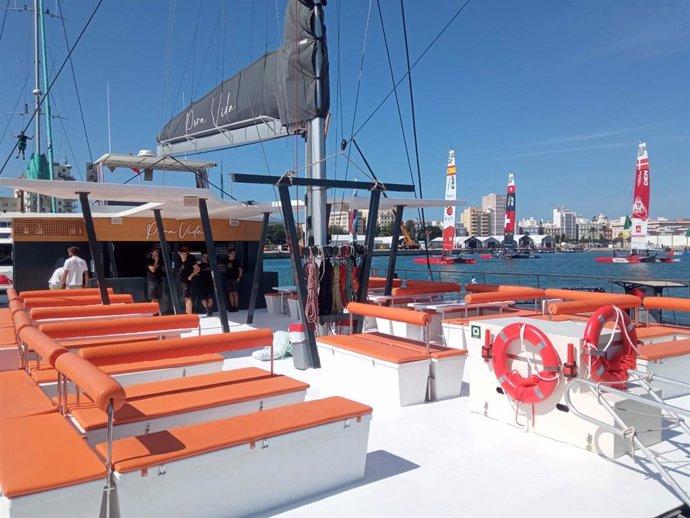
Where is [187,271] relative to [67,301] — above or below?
above

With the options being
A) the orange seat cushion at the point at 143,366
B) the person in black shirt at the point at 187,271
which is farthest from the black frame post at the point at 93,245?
the orange seat cushion at the point at 143,366

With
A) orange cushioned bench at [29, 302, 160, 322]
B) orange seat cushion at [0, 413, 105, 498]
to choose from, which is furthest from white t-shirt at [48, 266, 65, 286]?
orange seat cushion at [0, 413, 105, 498]

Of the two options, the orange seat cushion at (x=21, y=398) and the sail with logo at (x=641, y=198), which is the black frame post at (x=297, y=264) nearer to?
the orange seat cushion at (x=21, y=398)

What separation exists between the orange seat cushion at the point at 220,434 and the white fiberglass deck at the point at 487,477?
0.32 metres

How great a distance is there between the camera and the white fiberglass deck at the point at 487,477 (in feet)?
10.6

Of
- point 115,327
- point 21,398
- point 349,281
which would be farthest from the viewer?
point 349,281

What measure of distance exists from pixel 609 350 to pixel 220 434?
9.37ft

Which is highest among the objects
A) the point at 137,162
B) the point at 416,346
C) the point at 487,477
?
the point at 137,162

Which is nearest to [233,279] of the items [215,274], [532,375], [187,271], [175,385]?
[187,271]

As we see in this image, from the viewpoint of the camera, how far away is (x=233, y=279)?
12109 millimetres

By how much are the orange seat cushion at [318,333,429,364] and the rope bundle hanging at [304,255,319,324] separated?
458 mm

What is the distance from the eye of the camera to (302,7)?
7.08 m

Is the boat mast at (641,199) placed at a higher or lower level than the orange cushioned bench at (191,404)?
higher

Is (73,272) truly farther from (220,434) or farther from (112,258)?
(220,434)
